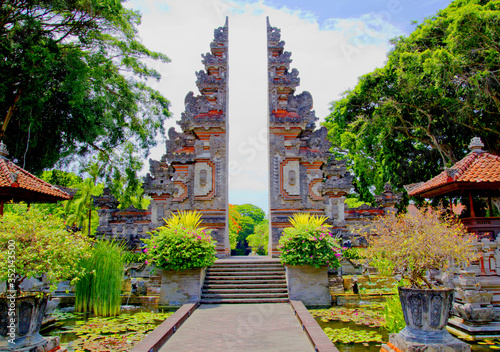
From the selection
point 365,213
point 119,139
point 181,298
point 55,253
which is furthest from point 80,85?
point 365,213

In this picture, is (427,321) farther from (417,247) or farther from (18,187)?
(18,187)

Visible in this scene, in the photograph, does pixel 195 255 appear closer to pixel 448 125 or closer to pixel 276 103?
pixel 276 103

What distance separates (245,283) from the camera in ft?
36.4

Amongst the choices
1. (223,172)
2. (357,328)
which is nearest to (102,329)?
(357,328)

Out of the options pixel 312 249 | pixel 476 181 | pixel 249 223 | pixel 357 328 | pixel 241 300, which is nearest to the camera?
pixel 357 328

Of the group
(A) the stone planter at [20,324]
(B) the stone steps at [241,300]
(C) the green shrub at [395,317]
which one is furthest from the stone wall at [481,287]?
(A) the stone planter at [20,324]

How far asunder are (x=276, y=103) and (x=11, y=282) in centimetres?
1249

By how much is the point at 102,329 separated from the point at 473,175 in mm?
9371

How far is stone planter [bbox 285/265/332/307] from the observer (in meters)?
10.4

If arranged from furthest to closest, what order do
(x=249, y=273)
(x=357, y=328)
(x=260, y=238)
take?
(x=260, y=238) → (x=249, y=273) → (x=357, y=328)

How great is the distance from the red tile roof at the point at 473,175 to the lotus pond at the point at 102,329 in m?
7.92

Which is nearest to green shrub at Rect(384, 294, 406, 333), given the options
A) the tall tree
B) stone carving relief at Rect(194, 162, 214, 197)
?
stone carving relief at Rect(194, 162, 214, 197)

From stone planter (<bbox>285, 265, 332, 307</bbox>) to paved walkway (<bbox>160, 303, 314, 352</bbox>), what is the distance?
97 centimetres

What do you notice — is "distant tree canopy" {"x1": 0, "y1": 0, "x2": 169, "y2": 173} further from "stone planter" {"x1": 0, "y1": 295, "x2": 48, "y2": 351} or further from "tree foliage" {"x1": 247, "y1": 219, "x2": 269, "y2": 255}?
"tree foliage" {"x1": 247, "y1": 219, "x2": 269, "y2": 255}
